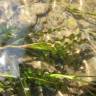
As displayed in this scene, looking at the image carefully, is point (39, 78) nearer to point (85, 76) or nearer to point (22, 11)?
point (85, 76)

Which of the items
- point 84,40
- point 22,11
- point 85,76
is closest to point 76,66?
point 85,76

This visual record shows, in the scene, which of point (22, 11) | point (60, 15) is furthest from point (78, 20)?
point (22, 11)

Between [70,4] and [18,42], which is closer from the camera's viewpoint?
[18,42]

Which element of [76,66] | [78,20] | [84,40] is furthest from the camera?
[78,20]

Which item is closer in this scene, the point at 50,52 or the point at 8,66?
the point at 8,66

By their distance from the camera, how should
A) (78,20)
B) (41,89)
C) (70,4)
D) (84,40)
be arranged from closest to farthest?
(41,89)
(84,40)
(78,20)
(70,4)

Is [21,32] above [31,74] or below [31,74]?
above

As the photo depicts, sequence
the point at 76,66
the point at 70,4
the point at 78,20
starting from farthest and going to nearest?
1. the point at 70,4
2. the point at 78,20
3. the point at 76,66

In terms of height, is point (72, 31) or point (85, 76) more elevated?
point (72, 31)

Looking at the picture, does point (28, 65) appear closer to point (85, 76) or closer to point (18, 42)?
point (18, 42)
